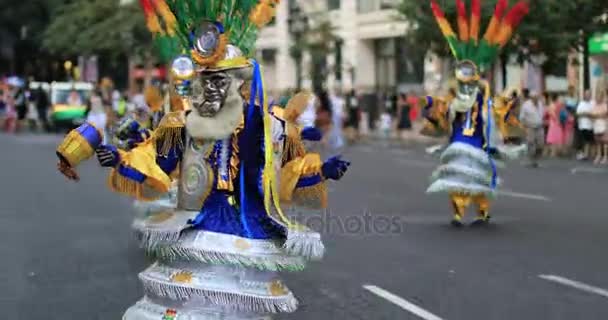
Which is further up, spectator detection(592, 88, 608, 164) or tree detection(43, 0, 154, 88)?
tree detection(43, 0, 154, 88)

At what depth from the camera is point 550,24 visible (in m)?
24.0

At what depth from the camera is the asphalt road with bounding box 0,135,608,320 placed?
7.70 metres

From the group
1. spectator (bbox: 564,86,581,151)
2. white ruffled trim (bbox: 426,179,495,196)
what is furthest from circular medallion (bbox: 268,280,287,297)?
spectator (bbox: 564,86,581,151)

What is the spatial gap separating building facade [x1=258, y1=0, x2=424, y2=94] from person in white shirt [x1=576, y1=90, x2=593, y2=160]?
17.7m

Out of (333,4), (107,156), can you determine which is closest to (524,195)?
(107,156)

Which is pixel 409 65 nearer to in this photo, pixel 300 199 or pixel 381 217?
pixel 381 217

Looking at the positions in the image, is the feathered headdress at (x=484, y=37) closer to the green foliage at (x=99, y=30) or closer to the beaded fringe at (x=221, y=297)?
the beaded fringe at (x=221, y=297)

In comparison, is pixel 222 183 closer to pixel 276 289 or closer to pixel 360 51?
pixel 276 289

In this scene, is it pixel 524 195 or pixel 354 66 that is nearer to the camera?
pixel 524 195

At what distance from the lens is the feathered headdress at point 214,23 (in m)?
4.87

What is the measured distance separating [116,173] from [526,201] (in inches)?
418

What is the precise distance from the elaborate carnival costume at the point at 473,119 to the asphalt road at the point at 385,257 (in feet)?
1.65

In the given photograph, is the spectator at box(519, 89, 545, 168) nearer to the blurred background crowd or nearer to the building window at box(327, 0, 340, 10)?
the blurred background crowd

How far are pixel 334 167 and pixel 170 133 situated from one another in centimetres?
82
